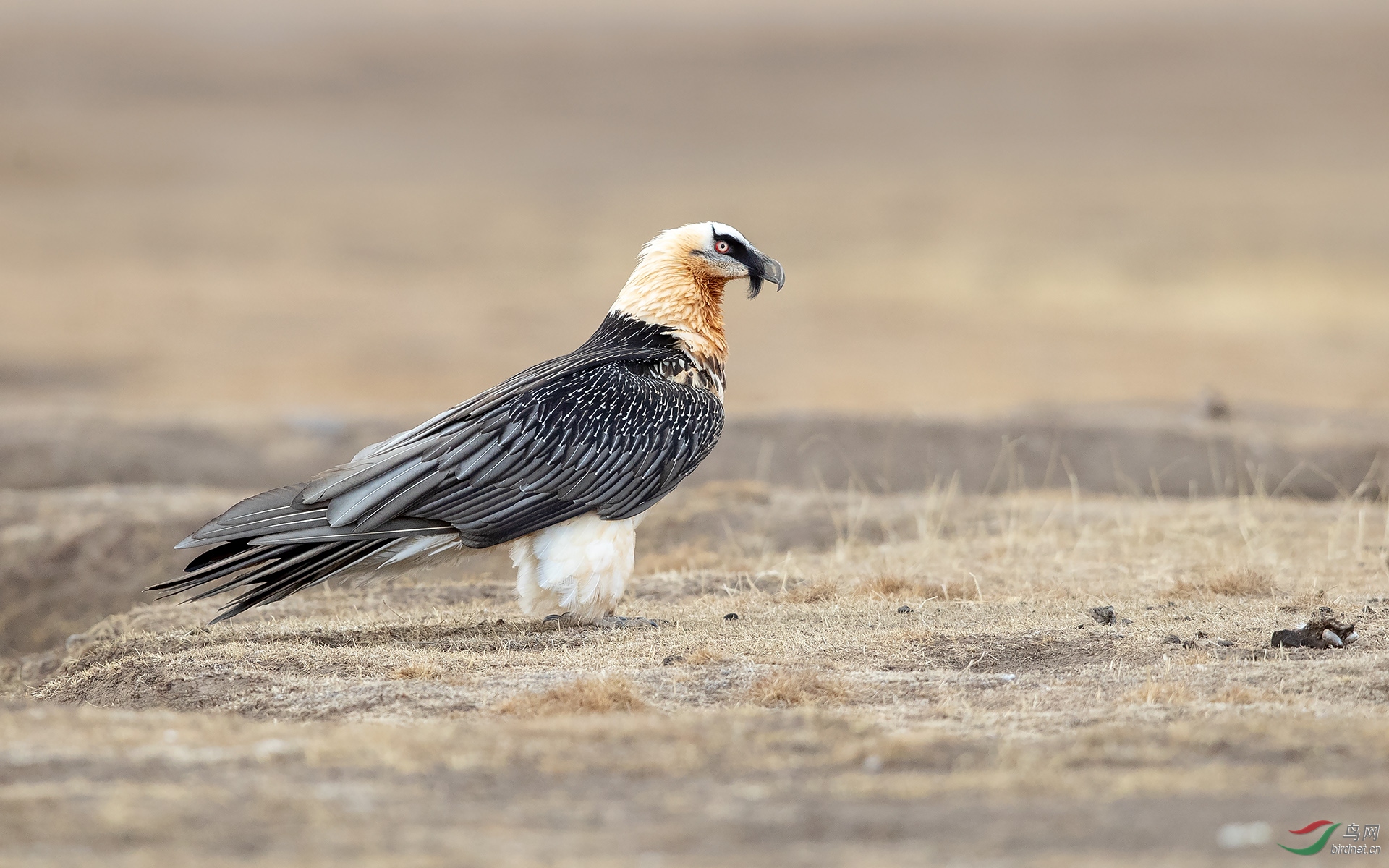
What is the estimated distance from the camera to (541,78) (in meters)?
61.0

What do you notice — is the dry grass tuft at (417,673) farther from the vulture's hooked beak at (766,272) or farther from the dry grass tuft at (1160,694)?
the vulture's hooked beak at (766,272)

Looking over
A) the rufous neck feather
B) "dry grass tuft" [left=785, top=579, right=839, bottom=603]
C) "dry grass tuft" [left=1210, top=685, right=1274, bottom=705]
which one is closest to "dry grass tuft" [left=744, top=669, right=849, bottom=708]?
"dry grass tuft" [left=1210, top=685, right=1274, bottom=705]

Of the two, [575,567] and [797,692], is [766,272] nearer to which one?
[575,567]

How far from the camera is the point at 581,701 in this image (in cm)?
596

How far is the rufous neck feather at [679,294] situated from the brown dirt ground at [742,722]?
1481mm

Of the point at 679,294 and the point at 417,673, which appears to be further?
the point at 679,294

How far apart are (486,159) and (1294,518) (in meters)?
41.3

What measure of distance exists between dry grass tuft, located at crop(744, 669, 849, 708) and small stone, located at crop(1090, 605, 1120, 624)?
77.0 inches

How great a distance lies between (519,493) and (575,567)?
48 centimetres

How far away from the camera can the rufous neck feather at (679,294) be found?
862cm

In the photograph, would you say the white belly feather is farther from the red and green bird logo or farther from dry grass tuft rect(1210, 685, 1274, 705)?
the red and green bird logo

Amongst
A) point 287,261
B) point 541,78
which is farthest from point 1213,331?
point 541,78

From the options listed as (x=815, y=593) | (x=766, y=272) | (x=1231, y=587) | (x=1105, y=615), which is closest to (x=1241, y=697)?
(x=1105, y=615)

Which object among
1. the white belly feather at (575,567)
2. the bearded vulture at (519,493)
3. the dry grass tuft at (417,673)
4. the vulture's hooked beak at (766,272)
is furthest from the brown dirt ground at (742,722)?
the vulture's hooked beak at (766,272)
